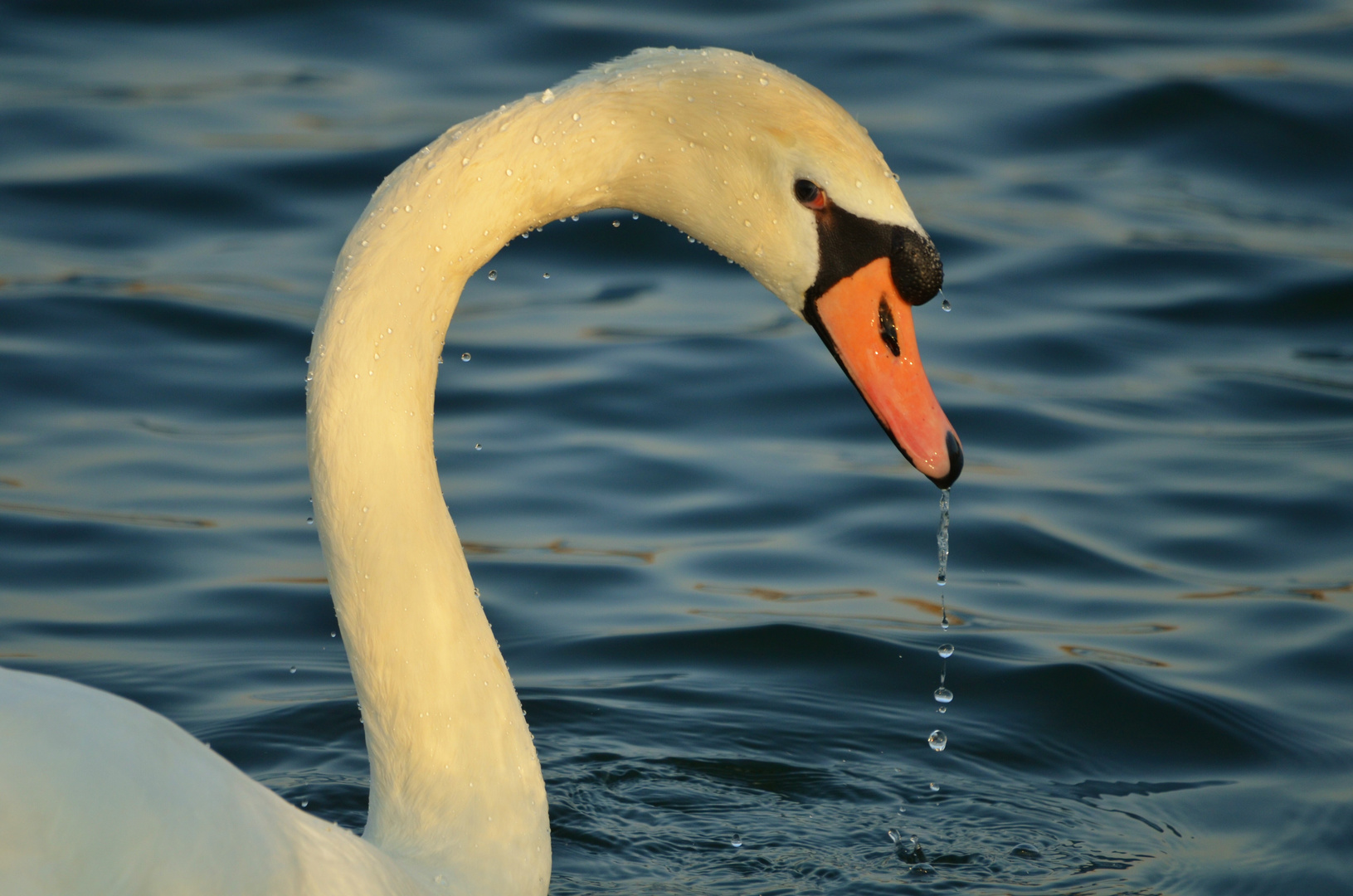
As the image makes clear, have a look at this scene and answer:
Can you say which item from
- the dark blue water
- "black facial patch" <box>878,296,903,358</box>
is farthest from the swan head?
the dark blue water

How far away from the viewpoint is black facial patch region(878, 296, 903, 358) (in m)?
3.26

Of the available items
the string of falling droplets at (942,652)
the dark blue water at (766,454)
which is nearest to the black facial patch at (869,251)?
the string of falling droplets at (942,652)

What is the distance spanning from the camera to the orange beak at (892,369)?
3244 millimetres

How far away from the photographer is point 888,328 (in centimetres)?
328

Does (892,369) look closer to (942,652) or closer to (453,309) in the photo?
(453,309)

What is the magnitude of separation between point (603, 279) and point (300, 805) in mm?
4034

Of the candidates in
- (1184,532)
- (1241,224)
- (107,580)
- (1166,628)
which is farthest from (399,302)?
(1241,224)

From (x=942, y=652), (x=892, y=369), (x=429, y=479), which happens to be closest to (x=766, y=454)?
(x=942, y=652)

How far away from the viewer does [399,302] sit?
10.1ft

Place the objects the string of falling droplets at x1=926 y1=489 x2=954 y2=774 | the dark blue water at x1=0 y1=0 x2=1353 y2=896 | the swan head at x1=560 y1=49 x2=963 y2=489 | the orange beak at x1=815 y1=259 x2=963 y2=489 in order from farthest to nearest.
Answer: the dark blue water at x1=0 y1=0 x2=1353 y2=896 < the string of falling droplets at x1=926 y1=489 x2=954 y2=774 < the orange beak at x1=815 y1=259 x2=963 y2=489 < the swan head at x1=560 y1=49 x2=963 y2=489

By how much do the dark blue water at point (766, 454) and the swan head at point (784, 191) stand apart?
51.6 inches

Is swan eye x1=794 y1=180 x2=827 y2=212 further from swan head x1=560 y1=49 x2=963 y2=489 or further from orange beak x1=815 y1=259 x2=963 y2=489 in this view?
orange beak x1=815 y1=259 x2=963 y2=489

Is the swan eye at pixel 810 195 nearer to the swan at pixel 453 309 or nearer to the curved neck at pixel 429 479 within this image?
the swan at pixel 453 309

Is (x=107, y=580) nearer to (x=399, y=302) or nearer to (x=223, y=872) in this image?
(x=399, y=302)
